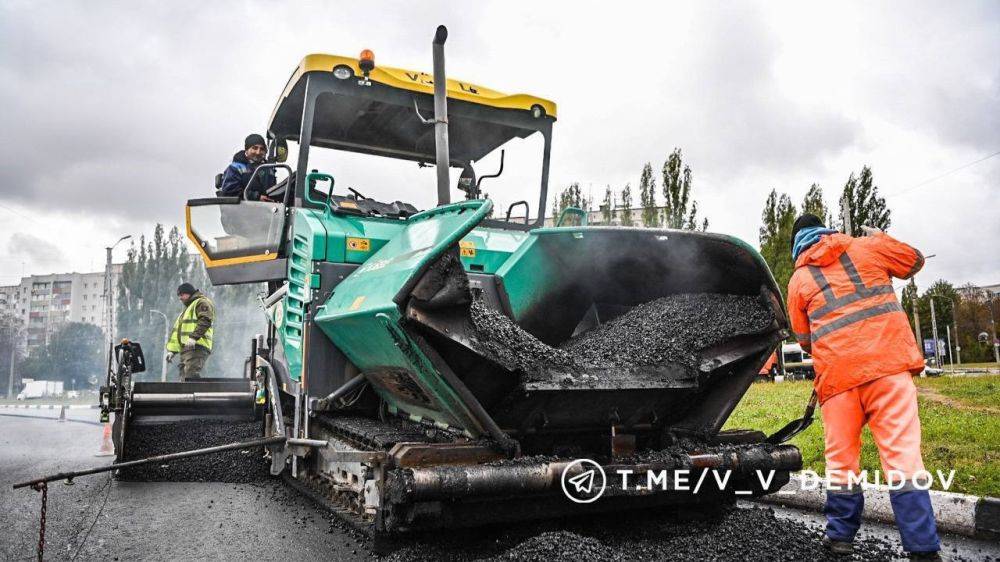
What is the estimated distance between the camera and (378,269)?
11.4 feet

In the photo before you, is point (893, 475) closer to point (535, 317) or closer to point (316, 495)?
point (535, 317)

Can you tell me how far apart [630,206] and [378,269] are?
14.7 meters

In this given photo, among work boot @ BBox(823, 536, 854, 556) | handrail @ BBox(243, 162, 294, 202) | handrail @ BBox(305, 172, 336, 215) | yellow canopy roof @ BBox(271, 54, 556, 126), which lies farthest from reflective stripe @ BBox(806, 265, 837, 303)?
handrail @ BBox(243, 162, 294, 202)

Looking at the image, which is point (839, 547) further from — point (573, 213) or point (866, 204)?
point (866, 204)

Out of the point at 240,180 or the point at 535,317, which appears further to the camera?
the point at 240,180

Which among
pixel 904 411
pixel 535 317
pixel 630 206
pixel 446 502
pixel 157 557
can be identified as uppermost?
pixel 630 206

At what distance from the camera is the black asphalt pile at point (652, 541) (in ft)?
9.58

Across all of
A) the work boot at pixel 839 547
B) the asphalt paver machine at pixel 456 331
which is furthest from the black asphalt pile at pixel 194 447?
the work boot at pixel 839 547

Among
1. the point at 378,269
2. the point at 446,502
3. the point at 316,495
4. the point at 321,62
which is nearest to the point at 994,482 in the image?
the point at 446,502

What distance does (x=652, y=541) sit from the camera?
3365 millimetres

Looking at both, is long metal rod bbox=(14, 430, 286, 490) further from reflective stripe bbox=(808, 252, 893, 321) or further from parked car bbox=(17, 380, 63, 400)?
parked car bbox=(17, 380, 63, 400)

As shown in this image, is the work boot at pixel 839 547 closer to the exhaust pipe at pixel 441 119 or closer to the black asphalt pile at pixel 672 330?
the black asphalt pile at pixel 672 330

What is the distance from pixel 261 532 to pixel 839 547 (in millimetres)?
3059

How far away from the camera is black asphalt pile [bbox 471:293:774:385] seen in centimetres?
317
